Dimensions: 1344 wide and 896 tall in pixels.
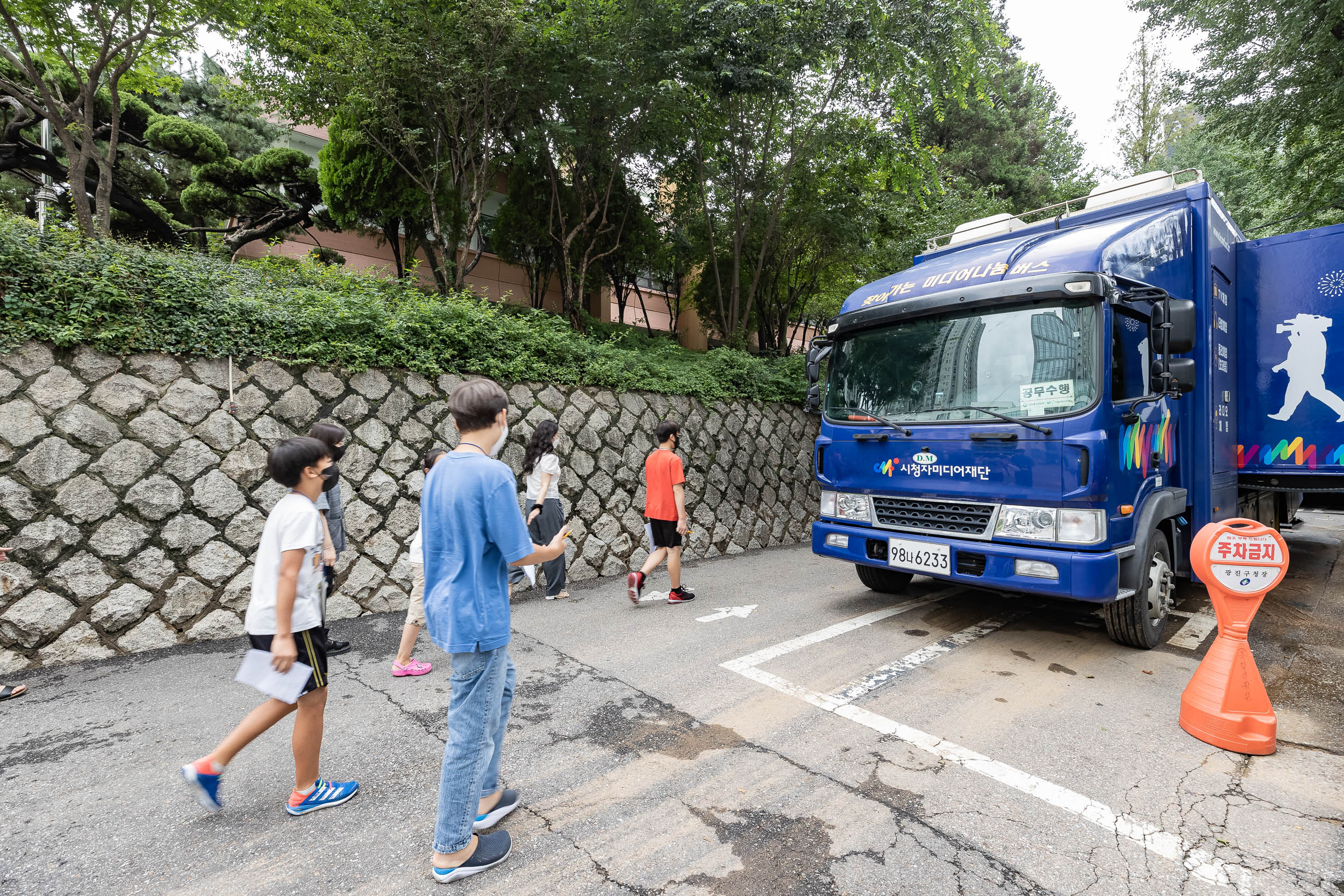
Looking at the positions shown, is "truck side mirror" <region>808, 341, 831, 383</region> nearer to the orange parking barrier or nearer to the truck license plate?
the truck license plate

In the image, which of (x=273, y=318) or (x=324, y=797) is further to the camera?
(x=273, y=318)

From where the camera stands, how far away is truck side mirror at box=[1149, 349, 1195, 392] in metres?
4.01

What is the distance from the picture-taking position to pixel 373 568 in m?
5.63

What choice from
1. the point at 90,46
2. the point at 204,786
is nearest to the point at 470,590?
the point at 204,786

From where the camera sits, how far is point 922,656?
430 cm

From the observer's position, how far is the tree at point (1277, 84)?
8.27 meters

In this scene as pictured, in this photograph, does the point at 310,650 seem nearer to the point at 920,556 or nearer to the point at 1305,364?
the point at 920,556

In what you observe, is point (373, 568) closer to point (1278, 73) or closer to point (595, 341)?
point (595, 341)

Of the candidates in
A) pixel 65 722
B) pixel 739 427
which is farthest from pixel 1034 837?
pixel 739 427

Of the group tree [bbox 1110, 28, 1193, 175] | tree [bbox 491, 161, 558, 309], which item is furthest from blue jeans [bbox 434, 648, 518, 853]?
tree [bbox 1110, 28, 1193, 175]

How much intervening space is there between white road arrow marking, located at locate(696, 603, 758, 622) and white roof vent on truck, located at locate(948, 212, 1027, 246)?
3.88 m

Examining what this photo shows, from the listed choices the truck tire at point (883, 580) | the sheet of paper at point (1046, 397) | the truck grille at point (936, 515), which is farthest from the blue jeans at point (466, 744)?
the truck tire at point (883, 580)

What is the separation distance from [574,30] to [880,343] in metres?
6.09

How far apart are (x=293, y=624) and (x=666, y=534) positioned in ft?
12.0
